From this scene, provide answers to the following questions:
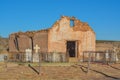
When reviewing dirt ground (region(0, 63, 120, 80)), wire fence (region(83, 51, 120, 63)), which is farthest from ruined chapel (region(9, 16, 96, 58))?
dirt ground (region(0, 63, 120, 80))

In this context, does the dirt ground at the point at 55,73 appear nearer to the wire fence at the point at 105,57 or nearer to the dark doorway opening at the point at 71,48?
the wire fence at the point at 105,57

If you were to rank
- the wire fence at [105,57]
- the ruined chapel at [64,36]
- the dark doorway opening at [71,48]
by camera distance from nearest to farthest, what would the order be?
the wire fence at [105,57] < the ruined chapel at [64,36] < the dark doorway opening at [71,48]

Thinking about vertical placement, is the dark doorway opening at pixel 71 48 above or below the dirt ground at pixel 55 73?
above

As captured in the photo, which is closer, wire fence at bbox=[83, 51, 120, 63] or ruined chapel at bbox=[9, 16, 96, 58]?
wire fence at bbox=[83, 51, 120, 63]

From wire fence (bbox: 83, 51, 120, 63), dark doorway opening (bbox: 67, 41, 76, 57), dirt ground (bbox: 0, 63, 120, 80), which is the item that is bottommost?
dirt ground (bbox: 0, 63, 120, 80)

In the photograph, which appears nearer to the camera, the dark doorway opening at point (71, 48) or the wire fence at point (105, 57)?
the wire fence at point (105, 57)

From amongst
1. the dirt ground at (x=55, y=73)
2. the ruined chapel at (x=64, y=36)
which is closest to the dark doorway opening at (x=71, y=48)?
the ruined chapel at (x=64, y=36)

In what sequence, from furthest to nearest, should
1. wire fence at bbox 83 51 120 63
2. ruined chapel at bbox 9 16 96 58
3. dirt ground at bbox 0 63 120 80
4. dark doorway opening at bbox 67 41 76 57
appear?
dark doorway opening at bbox 67 41 76 57
ruined chapel at bbox 9 16 96 58
wire fence at bbox 83 51 120 63
dirt ground at bbox 0 63 120 80

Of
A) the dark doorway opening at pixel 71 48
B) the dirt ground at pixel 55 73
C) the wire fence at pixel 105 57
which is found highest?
the dark doorway opening at pixel 71 48

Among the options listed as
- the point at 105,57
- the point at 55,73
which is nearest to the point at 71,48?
the point at 105,57

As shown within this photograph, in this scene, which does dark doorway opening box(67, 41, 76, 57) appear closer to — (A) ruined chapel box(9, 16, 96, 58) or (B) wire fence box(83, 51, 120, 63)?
(A) ruined chapel box(9, 16, 96, 58)

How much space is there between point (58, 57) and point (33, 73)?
35.4ft

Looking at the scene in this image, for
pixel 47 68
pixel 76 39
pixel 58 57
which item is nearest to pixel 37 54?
pixel 58 57

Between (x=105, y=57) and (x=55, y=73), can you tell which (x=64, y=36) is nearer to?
(x=105, y=57)
